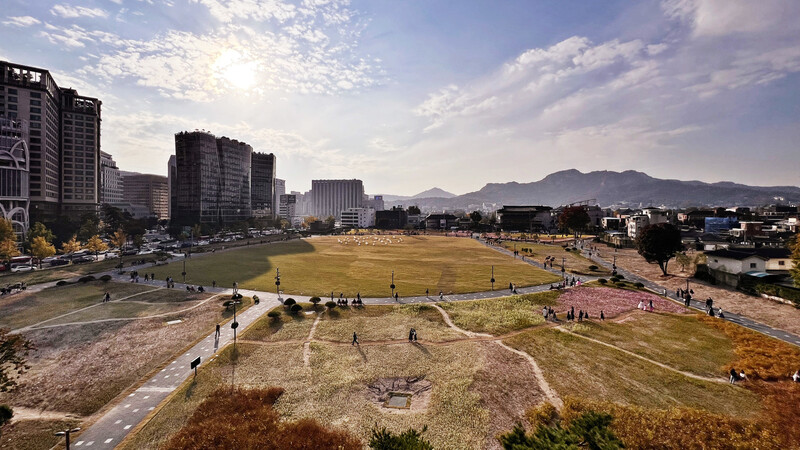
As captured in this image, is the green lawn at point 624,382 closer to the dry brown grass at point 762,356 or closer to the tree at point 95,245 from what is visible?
the dry brown grass at point 762,356

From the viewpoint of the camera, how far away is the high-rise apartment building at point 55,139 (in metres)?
107

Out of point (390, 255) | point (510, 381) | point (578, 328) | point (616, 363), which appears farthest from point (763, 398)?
point (390, 255)

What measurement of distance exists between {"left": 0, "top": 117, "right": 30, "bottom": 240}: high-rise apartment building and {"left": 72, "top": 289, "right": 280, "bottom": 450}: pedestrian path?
106138 millimetres

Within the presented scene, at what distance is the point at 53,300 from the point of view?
56906 mm

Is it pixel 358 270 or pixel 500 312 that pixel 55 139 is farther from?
pixel 500 312

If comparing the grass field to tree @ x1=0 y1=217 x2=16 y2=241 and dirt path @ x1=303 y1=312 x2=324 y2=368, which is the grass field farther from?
tree @ x1=0 y1=217 x2=16 y2=241

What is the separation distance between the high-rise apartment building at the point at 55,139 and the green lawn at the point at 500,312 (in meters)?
149

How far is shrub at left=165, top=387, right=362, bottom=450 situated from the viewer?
2200cm

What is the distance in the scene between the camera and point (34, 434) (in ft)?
82.8

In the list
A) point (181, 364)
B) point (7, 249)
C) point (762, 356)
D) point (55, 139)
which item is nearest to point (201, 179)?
point (55, 139)

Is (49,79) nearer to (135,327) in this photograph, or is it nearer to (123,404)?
(135,327)

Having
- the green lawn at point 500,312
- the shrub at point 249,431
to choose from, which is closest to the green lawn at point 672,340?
the green lawn at point 500,312

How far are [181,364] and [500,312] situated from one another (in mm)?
42842

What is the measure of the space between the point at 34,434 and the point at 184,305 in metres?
31.2
